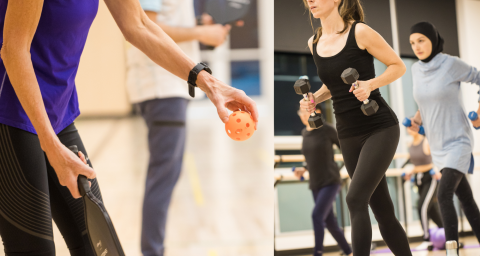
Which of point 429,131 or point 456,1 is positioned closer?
point 429,131

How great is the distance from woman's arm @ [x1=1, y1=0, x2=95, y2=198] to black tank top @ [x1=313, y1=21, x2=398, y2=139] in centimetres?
118

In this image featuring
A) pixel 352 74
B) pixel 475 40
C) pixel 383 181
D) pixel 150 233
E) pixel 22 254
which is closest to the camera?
pixel 22 254

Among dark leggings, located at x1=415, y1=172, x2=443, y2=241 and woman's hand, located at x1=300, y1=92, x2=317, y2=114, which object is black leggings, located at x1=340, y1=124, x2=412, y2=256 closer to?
woman's hand, located at x1=300, y1=92, x2=317, y2=114

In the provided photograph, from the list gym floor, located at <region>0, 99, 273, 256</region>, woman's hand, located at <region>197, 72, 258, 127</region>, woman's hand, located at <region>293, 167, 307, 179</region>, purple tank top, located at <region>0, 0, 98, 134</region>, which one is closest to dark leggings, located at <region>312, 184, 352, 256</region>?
woman's hand, located at <region>293, 167, 307, 179</region>

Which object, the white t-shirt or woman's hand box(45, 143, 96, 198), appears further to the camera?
the white t-shirt

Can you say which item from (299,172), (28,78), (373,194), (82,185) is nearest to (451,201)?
(373,194)

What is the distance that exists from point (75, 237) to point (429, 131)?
7.79 ft

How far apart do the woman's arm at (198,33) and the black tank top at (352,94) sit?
94 cm

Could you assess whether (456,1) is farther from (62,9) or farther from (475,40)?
(62,9)

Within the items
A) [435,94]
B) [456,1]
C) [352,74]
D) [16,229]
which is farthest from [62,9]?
[456,1]

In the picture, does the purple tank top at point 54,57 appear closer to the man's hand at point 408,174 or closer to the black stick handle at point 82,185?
the black stick handle at point 82,185

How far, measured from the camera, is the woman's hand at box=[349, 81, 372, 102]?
1.63m

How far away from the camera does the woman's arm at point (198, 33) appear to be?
7.78ft

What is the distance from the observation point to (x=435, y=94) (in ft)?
8.59
